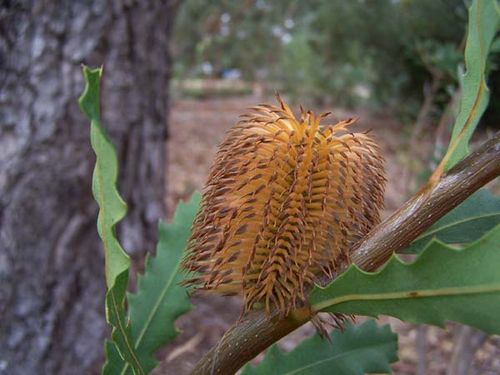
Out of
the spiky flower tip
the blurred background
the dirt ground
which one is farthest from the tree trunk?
the spiky flower tip

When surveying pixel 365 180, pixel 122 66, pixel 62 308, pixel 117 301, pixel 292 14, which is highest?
pixel 292 14

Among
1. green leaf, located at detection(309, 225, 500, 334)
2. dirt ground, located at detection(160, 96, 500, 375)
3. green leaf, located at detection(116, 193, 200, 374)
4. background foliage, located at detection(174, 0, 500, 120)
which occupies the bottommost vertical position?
dirt ground, located at detection(160, 96, 500, 375)

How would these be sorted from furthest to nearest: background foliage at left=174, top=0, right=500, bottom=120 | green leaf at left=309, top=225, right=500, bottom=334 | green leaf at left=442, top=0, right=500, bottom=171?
1. background foliage at left=174, top=0, right=500, bottom=120
2. green leaf at left=442, top=0, right=500, bottom=171
3. green leaf at left=309, top=225, right=500, bottom=334

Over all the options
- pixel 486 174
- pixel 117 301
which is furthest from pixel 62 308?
pixel 486 174

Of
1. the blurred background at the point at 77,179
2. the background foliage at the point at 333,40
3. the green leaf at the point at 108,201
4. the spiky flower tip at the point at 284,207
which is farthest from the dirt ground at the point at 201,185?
the background foliage at the point at 333,40

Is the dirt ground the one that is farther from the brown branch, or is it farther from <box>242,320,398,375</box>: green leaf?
<box>242,320,398,375</box>: green leaf

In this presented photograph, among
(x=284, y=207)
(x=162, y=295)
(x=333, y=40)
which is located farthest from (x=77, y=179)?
(x=333, y=40)

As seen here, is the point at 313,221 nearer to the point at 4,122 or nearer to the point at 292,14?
the point at 4,122
